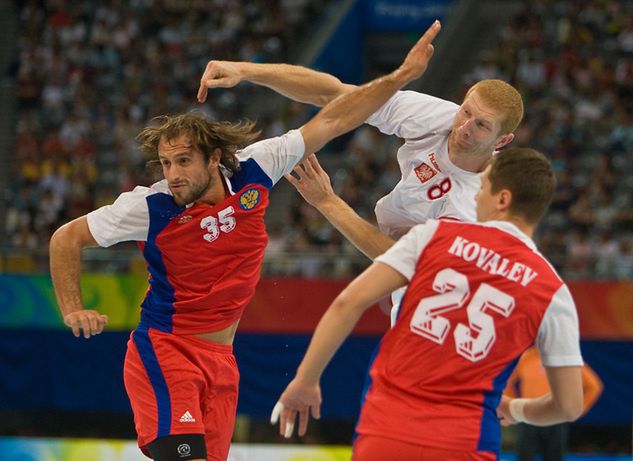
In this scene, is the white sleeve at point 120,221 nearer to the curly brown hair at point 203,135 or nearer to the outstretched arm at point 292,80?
the curly brown hair at point 203,135

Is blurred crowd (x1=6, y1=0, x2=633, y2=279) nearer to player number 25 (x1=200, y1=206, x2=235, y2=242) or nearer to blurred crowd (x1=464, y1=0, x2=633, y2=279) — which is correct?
blurred crowd (x1=464, y1=0, x2=633, y2=279)

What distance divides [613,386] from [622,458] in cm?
341

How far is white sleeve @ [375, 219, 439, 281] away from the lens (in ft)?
13.6

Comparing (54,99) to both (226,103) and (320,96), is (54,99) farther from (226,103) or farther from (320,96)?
(320,96)

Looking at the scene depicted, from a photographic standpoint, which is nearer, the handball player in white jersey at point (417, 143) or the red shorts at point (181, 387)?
the red shorts at point (181, 387)

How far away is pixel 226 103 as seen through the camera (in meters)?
21.9

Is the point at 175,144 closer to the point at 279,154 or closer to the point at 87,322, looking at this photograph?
the point at 279,154

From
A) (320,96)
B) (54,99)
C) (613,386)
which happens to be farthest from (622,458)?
(54,99)

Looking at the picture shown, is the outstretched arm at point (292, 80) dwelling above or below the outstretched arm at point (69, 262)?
above

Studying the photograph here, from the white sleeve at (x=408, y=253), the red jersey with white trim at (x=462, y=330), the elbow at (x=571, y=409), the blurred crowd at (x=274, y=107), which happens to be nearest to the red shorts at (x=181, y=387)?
the red jersey with white trim at (x=462, y=330)

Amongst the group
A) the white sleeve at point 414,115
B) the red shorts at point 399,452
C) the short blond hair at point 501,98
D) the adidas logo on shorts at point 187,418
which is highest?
the short blond hair at point 501,98

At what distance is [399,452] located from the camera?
412 centimetres

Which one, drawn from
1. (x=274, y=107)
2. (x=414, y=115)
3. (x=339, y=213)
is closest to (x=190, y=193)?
(x=339, y=213)

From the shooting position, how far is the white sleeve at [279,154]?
611cm
